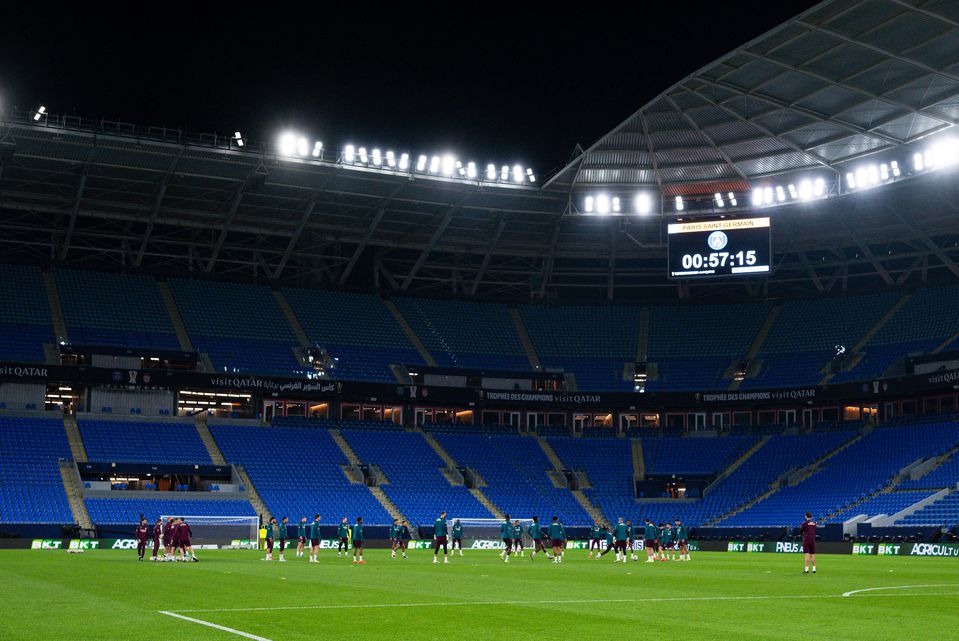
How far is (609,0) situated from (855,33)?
11381 millimetres

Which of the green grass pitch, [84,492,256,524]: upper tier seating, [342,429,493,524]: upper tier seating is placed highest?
[342,429,493,524]: upper tier seating

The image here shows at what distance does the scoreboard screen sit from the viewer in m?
58.0

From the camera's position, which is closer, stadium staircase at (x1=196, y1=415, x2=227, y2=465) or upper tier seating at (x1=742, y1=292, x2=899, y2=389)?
stadium staircase at (x1=196, y1=415, x2=227, y2=465)

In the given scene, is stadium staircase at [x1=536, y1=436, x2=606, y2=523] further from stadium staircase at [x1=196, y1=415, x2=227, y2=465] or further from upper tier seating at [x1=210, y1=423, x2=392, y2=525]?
stadium staircase at [x1=196, y1=415, x2=227, y2=465]

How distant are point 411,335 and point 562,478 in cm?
1497

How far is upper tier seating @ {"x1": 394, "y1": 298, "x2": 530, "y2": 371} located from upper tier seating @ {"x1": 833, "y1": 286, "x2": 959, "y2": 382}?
75.3ft

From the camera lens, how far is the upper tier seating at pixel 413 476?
69750 mm

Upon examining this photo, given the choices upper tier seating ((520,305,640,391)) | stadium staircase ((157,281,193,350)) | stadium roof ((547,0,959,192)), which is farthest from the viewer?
upper tier seating ((520,305,640,391))

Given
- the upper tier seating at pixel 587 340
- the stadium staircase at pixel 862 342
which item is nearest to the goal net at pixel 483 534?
the upper tier seating at pixel 587 340

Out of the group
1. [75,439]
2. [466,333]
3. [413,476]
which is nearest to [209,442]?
[75,439]

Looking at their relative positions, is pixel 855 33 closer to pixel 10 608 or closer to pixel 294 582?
pixel 294 582

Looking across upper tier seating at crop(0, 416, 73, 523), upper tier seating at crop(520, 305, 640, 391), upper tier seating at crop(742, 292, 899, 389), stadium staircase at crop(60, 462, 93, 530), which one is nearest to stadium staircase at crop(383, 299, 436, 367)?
upper tier seating at crop(520, 305, 640, 391)

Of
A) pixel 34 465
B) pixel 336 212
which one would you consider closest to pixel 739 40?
pixel 336 212

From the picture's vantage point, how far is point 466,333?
81938 millimetres
